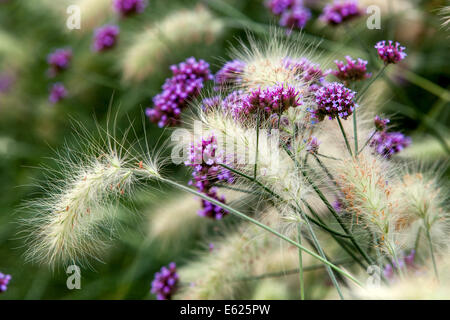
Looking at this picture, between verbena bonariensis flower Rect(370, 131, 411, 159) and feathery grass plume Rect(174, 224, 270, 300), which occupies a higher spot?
verbena bonariensis flower Rect(370, 131, 411, 159)

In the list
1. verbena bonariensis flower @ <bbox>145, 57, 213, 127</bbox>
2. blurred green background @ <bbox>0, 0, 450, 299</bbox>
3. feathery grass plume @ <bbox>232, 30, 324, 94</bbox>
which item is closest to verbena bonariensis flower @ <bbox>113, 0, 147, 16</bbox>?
blurred green background @ <bbox>0, 0, 450, 299</bbox>

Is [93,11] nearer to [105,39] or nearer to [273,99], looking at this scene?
[105,39]

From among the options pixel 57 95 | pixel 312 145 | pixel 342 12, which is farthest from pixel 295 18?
pixel 57 95

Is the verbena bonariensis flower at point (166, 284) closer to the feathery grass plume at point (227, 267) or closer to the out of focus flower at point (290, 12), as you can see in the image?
the feathery grass plume at point (227, 267)

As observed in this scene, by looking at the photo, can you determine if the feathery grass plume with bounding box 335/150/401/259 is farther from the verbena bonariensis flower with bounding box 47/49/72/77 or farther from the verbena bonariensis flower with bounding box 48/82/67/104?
the verbena bonariensis flower with bounding box 47/49/72/77

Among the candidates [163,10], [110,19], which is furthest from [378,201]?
[110,19]
